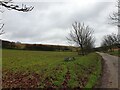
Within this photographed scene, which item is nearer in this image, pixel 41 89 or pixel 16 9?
pixel 16 9

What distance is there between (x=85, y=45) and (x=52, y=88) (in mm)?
49315

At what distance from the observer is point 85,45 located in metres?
62.4

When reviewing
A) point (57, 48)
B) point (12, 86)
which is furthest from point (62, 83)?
point (57, 48)

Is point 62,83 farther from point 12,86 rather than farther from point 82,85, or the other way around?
point 12,86

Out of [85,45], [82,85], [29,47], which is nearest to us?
[82,85]

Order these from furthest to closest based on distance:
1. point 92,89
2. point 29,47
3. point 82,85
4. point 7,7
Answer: point 29,47
point 82,85
point 92,89
point 7,7

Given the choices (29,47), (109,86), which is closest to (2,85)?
(109,86)

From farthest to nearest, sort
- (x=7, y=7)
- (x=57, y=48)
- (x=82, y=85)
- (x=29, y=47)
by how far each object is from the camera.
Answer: (x=57, y=48) → (x=29, y=47) → (x=82, y=85) → (x=7, y=7)

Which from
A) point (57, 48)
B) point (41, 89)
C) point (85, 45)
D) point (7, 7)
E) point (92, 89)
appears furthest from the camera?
point (57, 48)

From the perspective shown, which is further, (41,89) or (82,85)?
(82,85)

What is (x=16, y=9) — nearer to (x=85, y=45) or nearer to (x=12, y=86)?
(x=12, y=86)

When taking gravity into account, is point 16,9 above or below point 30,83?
above

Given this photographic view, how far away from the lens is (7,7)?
8.66 meters

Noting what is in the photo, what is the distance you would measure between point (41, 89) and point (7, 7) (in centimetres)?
585
